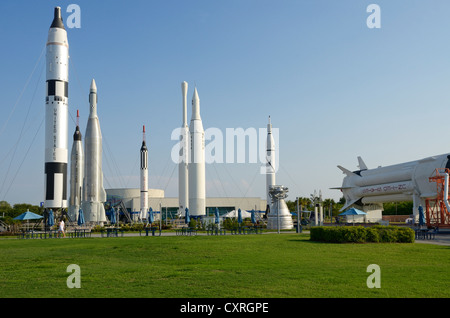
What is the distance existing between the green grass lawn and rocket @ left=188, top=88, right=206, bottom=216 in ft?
144

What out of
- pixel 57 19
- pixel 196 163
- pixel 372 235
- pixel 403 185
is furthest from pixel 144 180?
pixel 372 235

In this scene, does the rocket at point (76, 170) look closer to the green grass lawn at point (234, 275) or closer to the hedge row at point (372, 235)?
the green grass lawn at point (234, 275)

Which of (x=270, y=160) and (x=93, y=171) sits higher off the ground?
(x=270, y=160)

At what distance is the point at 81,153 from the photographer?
63.1m

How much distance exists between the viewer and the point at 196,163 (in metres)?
62.2

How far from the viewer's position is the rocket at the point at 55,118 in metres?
49.2

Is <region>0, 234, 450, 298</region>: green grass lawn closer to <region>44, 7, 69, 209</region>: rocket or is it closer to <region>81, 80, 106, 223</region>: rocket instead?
<region>44, 7, 69, 209</region>: rocket

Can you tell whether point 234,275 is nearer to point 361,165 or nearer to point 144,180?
point 361,165

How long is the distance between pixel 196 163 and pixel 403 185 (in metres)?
28.6

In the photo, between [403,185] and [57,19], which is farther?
[403,185]

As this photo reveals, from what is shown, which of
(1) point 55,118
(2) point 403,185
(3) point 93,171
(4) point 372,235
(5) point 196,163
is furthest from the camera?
(5) point 196,163

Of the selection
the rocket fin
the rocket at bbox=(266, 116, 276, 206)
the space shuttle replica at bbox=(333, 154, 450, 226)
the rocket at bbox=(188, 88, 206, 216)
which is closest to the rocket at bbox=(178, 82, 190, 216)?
the rocket at bbox=(188, 88, 206, 216)

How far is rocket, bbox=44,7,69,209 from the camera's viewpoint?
49.2m
